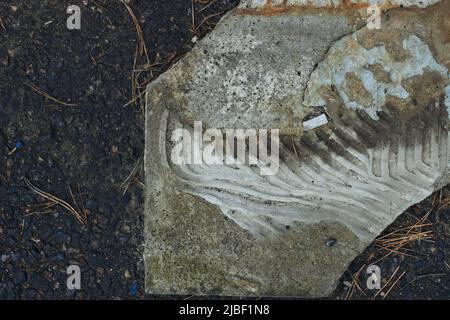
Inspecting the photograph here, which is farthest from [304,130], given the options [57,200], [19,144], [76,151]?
[19,144]

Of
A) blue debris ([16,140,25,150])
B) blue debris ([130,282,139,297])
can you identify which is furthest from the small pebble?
blue debris ([16,140,25,150])

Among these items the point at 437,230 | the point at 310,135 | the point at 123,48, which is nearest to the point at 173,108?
the point at 123,48

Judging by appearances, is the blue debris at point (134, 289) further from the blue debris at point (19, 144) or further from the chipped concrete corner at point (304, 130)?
the blue debris at point (19, 144)

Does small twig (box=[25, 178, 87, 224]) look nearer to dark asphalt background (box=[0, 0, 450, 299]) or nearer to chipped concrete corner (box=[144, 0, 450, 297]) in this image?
dark asphalt background (box=[0, 0, 450, 299])

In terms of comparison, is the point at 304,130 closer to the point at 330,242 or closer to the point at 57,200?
the point at 330,242

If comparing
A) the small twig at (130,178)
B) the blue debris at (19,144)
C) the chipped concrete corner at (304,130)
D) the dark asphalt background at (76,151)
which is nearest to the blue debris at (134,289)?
the dark asphalt background at (76,151)
